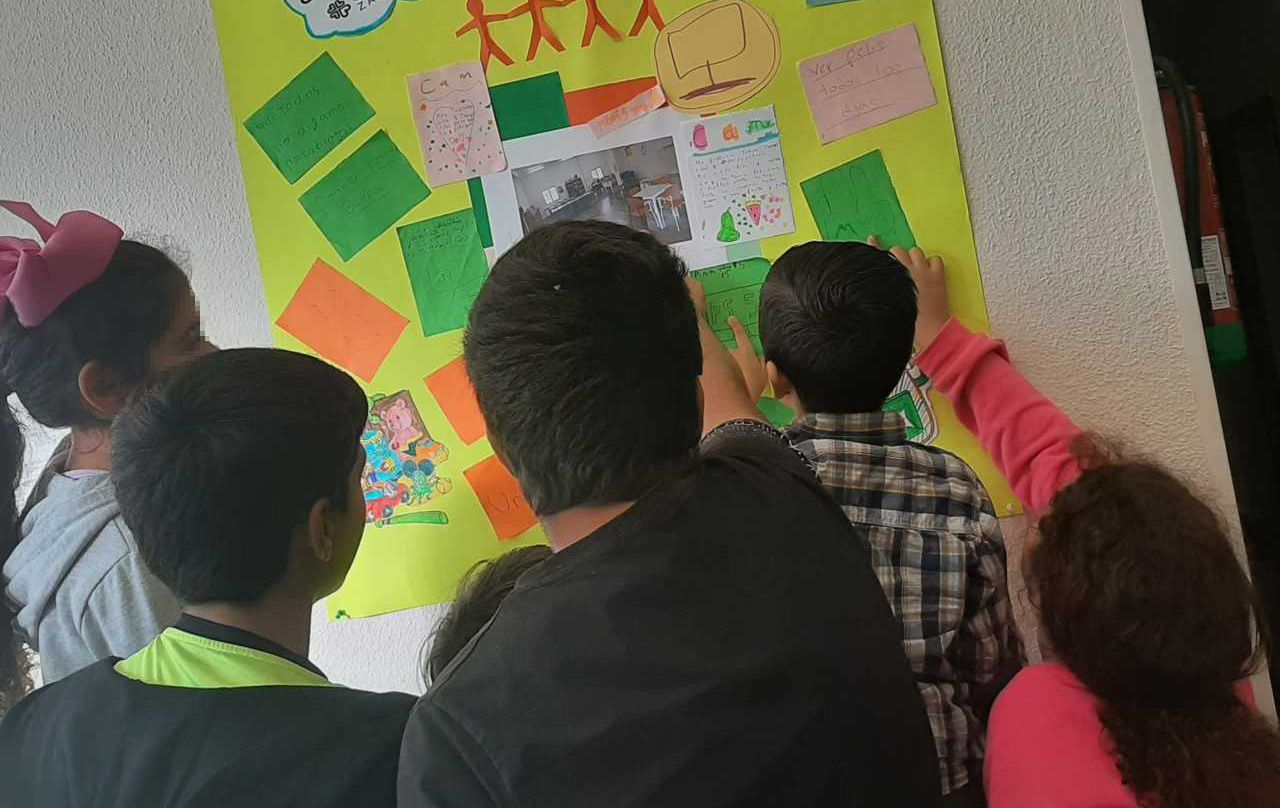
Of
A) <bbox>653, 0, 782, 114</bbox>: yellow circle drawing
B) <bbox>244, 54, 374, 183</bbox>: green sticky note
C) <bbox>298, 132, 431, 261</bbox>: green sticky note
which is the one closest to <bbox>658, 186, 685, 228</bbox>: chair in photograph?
<bbox>653, 0, 782, 114</bbox>: yellow circle drawing

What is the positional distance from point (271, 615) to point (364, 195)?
70cm

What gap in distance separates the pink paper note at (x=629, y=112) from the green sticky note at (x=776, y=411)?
0.41 m

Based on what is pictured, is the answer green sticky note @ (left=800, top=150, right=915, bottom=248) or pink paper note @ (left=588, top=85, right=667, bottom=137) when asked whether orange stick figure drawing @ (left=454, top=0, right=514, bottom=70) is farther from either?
green sticky note @ (left=800, top=150, right=915, bottom=248)

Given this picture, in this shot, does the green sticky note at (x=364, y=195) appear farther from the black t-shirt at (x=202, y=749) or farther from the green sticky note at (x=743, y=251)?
the black t-shirt at (x=202, y=749)

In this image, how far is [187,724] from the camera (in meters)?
0.64

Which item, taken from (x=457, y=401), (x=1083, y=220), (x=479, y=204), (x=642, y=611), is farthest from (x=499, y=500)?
(x=1083, y=220)

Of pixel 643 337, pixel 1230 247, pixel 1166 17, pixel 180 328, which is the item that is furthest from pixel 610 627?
pixel 1166 17

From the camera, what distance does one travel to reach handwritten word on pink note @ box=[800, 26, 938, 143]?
1.10 meters

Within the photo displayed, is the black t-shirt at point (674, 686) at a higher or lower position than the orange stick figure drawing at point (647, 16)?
lower

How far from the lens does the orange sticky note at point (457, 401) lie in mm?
1255

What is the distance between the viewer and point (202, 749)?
0.63 metres

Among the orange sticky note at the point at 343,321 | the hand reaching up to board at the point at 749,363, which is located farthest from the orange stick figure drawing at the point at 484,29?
the hand reaching up to board at the point at 749,363

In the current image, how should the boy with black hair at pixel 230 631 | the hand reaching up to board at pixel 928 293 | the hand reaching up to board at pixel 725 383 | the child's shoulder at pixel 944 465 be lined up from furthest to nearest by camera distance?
the hand reaching up to board at pixel 928 293 → the hand reaching up to board at pixel 725 383 → the child's shoulder at pixel 944 465 → the boy with black hair at pixel 230 631

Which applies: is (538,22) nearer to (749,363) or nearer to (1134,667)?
(749,363)
